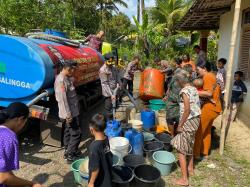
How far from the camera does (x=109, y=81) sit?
6504mm

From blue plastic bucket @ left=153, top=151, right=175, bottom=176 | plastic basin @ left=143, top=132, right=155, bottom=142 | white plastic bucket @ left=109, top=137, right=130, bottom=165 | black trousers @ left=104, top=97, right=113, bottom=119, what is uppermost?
black trousers @ left=104, top=97, right=113, bottom=119

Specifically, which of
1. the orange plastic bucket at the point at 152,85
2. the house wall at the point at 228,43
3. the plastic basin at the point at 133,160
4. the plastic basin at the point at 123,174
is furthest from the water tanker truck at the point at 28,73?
the house wall at the point at 228,43

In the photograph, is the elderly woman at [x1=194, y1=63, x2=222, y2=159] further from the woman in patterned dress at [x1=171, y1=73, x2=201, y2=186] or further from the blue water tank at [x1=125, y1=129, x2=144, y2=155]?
the blue water tank at [x1=125, y1=129, x2=144, y2=155]

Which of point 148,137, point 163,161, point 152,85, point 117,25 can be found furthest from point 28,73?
point 117,25

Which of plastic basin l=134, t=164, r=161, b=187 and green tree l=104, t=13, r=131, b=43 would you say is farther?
green tree l=104, t=13, r=131, b=43

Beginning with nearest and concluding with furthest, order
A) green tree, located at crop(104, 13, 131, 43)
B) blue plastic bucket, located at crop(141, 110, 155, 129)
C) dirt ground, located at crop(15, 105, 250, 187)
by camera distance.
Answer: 1. dirt ground, located at crop(15, 105, 250, 187)
2. blue plastic bucket, located at crop(141, 110, 155, 129)
3. green tree, located at crop(104, 13, 131, 43)

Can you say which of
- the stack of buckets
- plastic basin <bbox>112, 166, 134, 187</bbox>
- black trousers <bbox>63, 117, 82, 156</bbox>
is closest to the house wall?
the stack of buckets

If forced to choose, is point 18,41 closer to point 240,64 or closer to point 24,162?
point 24,162

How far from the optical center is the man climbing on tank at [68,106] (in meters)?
4.83

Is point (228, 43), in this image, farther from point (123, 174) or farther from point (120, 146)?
point (123, 174)

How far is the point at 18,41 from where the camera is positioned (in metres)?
5.17

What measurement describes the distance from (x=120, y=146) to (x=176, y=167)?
1.13 m

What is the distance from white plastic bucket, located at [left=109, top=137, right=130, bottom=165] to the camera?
4.94 m

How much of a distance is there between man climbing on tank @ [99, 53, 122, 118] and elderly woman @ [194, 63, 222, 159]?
1991mm
